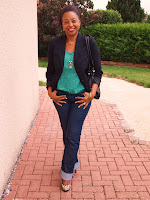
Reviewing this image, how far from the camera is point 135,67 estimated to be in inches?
600

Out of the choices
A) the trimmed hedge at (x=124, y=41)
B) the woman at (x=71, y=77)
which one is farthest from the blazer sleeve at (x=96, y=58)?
the trimmed hedge at (x=124, y=41)

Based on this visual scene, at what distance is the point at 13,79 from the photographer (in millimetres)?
3438

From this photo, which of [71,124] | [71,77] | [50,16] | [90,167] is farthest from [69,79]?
[50,16]

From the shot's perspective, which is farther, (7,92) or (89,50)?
(7,92)

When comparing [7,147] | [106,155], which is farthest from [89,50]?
[106,155]

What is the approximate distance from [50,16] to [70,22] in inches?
560

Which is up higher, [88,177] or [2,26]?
[2,26]

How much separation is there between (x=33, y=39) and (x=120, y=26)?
1107 centimetres

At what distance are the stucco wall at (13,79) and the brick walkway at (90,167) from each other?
0.89 ft

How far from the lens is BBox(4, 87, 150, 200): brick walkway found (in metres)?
2.97

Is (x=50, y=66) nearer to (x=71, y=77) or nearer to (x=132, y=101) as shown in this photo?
(x=71, y=77)

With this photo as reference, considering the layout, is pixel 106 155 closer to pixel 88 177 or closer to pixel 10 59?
pixel 88 177

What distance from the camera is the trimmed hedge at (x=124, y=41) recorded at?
14578 mm

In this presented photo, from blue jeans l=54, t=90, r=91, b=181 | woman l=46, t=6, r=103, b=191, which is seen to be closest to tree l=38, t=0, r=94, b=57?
woman l=46, t=6, r=103, b=191
